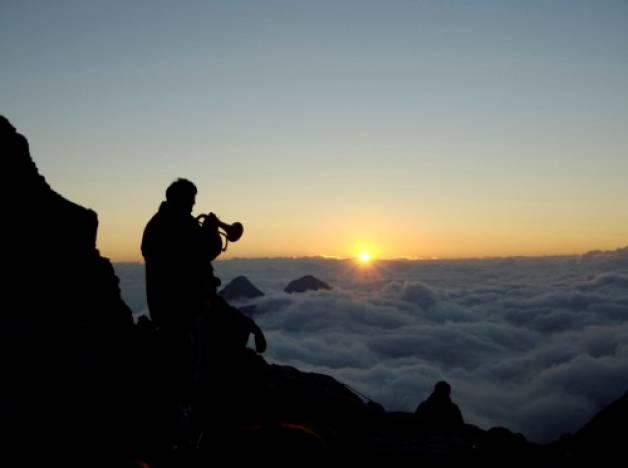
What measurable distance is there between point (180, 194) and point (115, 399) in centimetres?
378

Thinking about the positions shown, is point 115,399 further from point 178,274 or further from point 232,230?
point 232,230

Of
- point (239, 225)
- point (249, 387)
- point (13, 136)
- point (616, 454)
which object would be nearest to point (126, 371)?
point (239, 225)

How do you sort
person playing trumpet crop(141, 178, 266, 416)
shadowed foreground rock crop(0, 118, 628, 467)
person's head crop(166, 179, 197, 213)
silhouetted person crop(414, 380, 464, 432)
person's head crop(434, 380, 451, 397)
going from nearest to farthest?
shadowed foreground rock crop(0, 118, 628, 467) < person playing trumpet crop(141, 178, 266, 416) < person's head crop(166, 179, 197, 213) < silhouetted person crop(414, 380, 464, 432) < person's head crop(434, 380, 451, 397)

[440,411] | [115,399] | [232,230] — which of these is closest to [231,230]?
[232,230]

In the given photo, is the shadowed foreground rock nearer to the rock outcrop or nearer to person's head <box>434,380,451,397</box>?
the rock outcrop

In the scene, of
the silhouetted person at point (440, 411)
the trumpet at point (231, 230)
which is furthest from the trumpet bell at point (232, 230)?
the silhouetted person at point (440, 411)

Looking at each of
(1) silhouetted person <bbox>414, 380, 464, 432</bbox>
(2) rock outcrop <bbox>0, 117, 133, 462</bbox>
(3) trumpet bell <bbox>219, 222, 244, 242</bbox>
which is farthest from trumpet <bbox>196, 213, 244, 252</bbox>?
(1) silhouetted person <bbox>414, 380, 464, 432</bbox>

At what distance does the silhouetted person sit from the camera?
15.2 m

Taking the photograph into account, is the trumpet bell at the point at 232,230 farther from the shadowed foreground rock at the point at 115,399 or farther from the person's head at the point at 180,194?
the shadowed foreground rock at the point at 115,399

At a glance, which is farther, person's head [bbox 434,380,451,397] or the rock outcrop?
person's head [bbox 434,380,451,397]

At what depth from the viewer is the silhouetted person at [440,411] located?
15226 millimetres

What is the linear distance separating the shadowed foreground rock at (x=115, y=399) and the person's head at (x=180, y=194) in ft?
6.06

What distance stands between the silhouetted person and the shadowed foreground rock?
2.04 feet

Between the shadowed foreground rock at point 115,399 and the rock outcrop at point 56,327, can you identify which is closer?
the shadowed foreground rock at point 115,399
